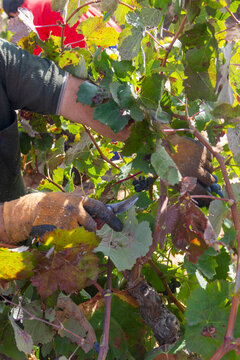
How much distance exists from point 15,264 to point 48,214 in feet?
0.65

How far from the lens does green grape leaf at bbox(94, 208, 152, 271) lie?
0.89 metres

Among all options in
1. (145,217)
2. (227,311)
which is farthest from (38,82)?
(227,311)

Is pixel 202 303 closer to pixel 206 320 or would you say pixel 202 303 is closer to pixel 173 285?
pixel 206 320

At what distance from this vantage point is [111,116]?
3.43 feet

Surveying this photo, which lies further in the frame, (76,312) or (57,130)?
(57,130)

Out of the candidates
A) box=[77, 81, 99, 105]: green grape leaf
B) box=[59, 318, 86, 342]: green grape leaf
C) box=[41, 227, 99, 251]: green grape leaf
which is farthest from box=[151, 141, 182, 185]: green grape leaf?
box=[59, 318, 86, 342]: green grape leaf

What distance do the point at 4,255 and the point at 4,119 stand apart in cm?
61

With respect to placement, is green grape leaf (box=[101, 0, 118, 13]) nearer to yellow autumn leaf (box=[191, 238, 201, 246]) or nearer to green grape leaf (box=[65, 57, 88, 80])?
green grape leaf (box=[65, 57, 88, 80])

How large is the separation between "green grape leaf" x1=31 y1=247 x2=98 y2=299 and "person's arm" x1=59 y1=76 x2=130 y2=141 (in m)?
0.47

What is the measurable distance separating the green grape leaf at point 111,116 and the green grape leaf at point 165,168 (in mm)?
182

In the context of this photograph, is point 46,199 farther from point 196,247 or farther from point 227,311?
point 227,311

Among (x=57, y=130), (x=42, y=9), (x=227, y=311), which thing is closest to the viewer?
(x=227, y=311)

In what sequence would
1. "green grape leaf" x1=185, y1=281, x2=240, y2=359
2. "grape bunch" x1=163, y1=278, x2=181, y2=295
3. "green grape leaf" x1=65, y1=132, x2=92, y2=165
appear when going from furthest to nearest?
1. "green grape leaf" x1=65, y1=132, x2=92, y2=165
2. "grape bunch" x1=163, y1=278, x2=181, y2=295
3. "green grape leaf" x1=185, y1=281, x2=240, y2=359

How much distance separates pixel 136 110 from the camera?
976 millimetres
